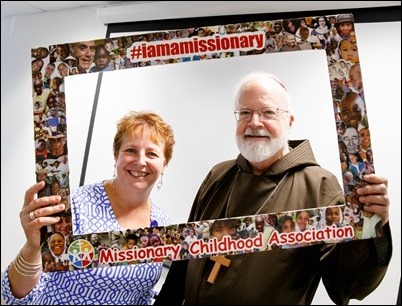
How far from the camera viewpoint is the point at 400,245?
5.71 feet

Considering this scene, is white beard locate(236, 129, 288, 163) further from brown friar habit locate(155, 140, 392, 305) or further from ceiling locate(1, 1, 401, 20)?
ceiling locate(1, 1, 401, 20)

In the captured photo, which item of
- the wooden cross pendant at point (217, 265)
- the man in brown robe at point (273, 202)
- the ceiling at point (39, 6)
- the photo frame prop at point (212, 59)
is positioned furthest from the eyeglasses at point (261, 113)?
the ceiling at point (39, 6)

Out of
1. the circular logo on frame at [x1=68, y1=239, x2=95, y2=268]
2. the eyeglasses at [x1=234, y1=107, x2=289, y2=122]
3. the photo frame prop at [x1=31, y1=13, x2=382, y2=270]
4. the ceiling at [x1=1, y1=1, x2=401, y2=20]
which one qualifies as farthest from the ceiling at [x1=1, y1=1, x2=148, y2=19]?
the circular logo on frame at [x1=68, y1=239, x2=95, y2=268]

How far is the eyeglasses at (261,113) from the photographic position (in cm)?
89

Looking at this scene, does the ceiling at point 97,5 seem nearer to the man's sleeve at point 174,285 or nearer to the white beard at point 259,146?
the white beard at point 259,146

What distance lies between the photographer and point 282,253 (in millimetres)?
919

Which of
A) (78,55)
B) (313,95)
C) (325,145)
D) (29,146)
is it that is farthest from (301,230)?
(29,146)

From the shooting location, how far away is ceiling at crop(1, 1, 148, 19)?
224 centimetres

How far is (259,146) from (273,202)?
0.12m

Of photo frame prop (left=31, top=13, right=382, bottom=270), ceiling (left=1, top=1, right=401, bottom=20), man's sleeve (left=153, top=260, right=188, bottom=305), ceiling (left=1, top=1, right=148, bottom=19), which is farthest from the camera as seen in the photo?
ceiling (left=1, top=1, right=148, bottom=19)

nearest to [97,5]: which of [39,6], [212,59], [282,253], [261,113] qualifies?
[39,6]

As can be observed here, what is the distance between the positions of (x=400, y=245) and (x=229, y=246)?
1174mm

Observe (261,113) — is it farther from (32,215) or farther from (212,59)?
(32,215)

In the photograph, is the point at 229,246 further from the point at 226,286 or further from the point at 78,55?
the point at 78,55
